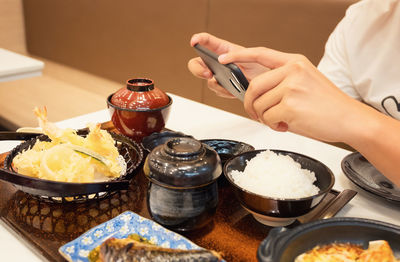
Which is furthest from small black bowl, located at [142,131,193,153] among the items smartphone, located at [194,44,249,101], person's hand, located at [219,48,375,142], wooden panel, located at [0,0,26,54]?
wooden panel, located at [0,0,26,54]

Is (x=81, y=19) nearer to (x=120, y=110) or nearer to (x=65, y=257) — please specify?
(x=120, y=110)

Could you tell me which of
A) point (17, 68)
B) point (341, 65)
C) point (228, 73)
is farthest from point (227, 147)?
point (17, 68)

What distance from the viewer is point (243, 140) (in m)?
1.34

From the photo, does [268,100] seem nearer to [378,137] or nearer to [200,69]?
[378,137]

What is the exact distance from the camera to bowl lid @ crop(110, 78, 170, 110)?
118 centimetres

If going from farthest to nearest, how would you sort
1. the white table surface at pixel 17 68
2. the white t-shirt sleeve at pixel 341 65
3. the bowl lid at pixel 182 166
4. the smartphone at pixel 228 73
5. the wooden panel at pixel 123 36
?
the wooden panel at pixel 123 36
the white table surface at pixel 17 68
the white t-shirt sleeve at pixel 341 65
the smartphone at pixel 228 73
the bowl lid at pixel 182 166

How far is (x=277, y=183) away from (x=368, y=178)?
1.16 ft

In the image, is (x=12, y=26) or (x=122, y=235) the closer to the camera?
(x=122, y=235)

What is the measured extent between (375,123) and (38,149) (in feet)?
2.62

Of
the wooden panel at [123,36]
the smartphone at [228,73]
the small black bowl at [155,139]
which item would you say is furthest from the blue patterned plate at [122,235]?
the wooden panel at [123,36]

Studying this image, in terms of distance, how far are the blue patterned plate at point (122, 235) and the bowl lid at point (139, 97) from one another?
46 centimetres

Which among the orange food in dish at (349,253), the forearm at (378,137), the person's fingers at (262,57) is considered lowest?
the orange food in dish at (349,253)

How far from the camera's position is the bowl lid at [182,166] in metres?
0.76

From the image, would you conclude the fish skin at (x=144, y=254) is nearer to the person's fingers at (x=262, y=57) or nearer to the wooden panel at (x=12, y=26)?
the person's fingers at (x=262, y=57)
